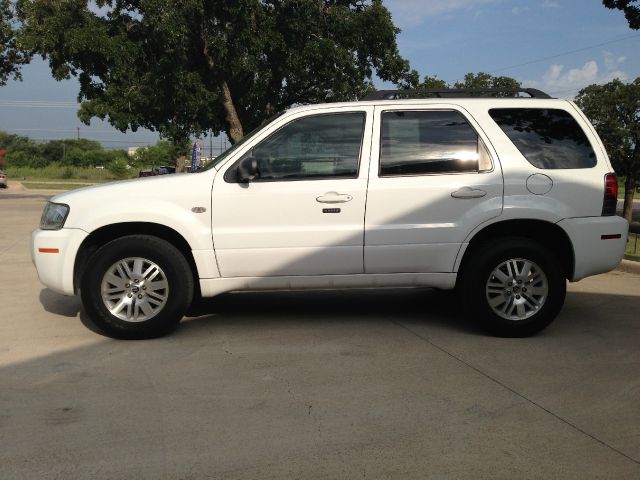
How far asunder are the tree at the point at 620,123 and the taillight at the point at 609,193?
1550 cm

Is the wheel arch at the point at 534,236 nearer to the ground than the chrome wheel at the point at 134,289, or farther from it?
farther from it

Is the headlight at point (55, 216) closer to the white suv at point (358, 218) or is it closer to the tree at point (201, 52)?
the white suv at point (358, 218)

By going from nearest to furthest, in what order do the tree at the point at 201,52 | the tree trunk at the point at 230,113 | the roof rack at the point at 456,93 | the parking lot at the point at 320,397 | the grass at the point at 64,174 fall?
the parking lot at the point at 320,397, the roof rack at the point at 456,93, the tree at the point at 201,52, the tree trunk at the point at 230,113, the grass at the point at 64,174

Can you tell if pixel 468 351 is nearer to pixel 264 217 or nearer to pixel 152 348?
pixel 264 217

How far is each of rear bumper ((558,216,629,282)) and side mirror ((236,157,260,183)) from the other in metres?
2.60

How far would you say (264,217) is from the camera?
5508 millimetres

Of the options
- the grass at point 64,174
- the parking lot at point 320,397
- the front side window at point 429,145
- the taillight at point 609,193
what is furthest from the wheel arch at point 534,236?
the grass at point 64,174

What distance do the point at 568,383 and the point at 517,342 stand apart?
1.08m

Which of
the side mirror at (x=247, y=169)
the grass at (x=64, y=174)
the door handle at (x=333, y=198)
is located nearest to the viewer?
the side mirror at (x=247, y=169)

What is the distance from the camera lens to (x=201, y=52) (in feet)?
65.0

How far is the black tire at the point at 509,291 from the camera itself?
5.61 m

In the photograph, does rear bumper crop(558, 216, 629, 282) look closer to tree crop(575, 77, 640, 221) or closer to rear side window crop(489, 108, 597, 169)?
rear side window crop(489, 108, 597, 169)

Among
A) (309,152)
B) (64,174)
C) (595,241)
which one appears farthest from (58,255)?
(64,174)

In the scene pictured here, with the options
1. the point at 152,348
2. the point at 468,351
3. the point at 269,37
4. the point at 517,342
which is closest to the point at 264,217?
the point at 152,348
